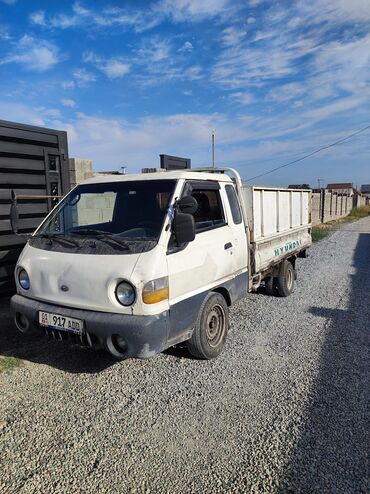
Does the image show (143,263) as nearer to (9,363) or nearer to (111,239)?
(111,239)

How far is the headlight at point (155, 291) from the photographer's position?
10.6 feet

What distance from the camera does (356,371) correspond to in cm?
393

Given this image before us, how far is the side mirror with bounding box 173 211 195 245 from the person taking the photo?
3.45m

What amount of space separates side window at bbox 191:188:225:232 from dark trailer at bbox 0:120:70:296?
3.14m

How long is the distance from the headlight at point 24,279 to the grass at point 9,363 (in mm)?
844

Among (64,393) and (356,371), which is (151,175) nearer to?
(64,393)

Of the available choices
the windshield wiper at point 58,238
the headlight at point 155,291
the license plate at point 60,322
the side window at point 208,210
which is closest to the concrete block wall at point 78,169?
the windshield wiper at point 58,238

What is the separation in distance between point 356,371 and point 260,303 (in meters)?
2.60

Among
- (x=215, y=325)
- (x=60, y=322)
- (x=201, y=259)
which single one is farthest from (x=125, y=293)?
(x=215, y=325)

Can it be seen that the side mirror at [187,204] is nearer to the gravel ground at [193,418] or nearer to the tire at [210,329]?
the tire at [210,329]

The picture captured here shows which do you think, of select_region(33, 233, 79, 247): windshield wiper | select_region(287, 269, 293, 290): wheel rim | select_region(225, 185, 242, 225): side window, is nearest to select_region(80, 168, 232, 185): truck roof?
select_region(225, 185, 242, 225): side window

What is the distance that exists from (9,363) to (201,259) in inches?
91.6

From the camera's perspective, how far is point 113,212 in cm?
440

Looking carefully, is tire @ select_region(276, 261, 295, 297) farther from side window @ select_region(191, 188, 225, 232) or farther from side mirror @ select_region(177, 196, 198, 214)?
side mirror @ select_region(177, 196, 198, 214)
